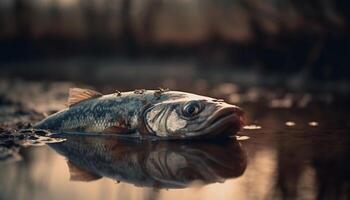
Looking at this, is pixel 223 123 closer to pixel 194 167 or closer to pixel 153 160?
pixel 153 160

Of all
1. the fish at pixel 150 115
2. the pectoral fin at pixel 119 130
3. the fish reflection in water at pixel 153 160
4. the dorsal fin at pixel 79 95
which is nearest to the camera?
the fish reflection in water at pixel 153 160

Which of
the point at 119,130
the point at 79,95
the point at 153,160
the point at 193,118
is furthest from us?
the point at 79,95

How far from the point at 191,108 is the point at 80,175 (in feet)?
5.19

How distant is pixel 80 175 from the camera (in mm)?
5727

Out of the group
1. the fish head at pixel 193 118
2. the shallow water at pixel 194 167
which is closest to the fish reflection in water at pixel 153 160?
the shallow water at pixel 194 167

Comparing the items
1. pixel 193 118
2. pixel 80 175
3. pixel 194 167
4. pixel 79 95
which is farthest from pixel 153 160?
pixel 79 95

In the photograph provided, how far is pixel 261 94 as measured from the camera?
14.2m

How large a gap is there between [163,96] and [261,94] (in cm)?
704

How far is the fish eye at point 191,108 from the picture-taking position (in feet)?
22.7

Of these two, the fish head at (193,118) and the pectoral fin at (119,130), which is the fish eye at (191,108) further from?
the pectoral fin at (119,130)

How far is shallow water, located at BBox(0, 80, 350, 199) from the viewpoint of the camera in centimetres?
499

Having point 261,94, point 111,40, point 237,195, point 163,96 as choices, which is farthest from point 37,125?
A: point 111,40

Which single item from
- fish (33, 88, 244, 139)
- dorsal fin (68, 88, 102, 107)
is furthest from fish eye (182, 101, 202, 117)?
dorsal fin (68, 88, 102, 107)

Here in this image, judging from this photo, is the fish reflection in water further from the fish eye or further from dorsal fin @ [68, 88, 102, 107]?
dorsal fin @ [68, 88, 102, 107]
